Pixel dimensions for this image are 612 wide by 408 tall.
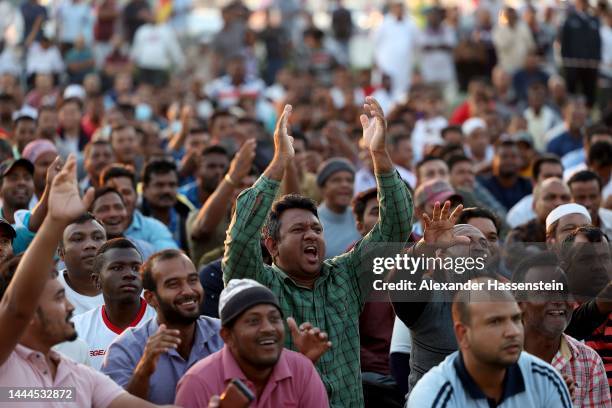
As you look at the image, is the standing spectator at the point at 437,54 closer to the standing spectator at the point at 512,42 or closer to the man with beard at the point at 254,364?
the standing spectator at the point at 512,42

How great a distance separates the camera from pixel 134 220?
9.87 m

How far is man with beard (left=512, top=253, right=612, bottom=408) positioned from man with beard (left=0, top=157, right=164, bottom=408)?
83.9 inches

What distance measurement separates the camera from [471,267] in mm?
6832

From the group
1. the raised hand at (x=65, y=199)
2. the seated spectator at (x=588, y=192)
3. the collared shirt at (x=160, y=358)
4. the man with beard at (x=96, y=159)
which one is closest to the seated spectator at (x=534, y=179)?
the seated spectator at (x=588, y=192)

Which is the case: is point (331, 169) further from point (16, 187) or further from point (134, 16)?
point (134, 16)

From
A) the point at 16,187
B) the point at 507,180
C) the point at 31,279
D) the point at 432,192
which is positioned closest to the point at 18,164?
the point at 16,187

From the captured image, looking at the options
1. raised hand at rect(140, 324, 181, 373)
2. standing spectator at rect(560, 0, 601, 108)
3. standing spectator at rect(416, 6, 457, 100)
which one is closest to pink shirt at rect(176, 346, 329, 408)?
raised hand at rect(140, 324, 181, 373)

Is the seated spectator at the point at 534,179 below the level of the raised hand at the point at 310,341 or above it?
above

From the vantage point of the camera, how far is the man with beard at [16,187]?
31.5ft

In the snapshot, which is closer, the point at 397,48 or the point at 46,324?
the point at 46,324

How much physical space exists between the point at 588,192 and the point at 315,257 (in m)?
4.43

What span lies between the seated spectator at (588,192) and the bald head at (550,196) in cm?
13

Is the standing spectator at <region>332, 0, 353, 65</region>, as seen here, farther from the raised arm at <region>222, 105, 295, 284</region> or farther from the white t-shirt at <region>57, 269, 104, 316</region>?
the raised arm at <region>222, 105, 295, 284</region>

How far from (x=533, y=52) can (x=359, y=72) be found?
3301mm
